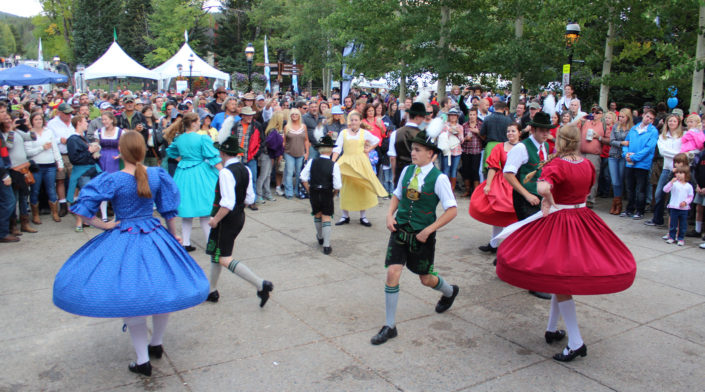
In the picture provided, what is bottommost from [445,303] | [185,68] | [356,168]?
[445,303]

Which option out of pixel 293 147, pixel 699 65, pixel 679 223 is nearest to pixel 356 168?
pixel 293 147

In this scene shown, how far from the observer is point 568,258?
13.7 ft

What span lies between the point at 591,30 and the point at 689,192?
22.7ft

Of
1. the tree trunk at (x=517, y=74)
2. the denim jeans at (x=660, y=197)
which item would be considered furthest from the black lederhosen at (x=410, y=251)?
the tree trunk at (x=517, y=74)

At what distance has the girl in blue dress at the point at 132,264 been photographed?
12.3ft

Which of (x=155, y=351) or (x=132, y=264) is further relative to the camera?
(x=155, y=351)

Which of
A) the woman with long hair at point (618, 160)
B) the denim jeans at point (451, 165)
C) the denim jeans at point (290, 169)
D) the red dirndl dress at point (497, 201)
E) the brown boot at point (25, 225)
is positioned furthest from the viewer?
the denim jeans at point (451, 165)

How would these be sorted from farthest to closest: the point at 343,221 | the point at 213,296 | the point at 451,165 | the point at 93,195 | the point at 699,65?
the point at 451,165
the point at 699,65
the point at 343,221
the point at 213,296
the point at 93,195

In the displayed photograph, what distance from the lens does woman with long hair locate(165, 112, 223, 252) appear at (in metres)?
7.41

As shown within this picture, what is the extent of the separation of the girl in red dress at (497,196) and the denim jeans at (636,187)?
4064 mm

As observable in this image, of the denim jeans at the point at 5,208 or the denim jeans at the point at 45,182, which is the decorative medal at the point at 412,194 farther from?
the denim jeans at the point at 45,182

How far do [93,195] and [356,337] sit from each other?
242 centimetres

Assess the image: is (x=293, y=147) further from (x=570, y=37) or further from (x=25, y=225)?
(x=570, y=37)

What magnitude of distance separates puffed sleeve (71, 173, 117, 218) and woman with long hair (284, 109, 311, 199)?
732 cm
